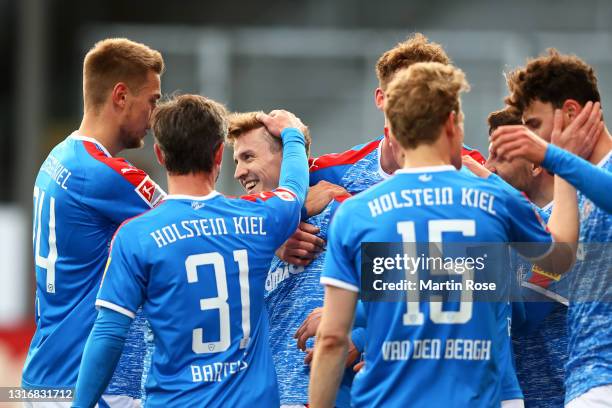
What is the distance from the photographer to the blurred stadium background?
16078mm

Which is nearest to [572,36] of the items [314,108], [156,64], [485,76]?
[485,76]

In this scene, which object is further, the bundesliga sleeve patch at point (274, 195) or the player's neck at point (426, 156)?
the bundesliga sleeve patch at point (274, 195)

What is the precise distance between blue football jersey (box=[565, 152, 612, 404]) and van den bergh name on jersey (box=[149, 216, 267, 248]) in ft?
4.63

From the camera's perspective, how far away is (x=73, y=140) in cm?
529

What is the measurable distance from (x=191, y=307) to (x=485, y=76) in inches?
539

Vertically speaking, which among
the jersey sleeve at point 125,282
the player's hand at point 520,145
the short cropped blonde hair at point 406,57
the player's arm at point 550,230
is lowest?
the jersey sleeve at point 125,282

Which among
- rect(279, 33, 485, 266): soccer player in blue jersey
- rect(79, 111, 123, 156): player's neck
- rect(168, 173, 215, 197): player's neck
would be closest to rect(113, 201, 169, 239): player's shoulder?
rect(168, 173, 215, 197): player's neck

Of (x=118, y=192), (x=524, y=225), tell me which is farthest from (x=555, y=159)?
(x=118, y=192)

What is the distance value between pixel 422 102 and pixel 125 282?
4.69ft

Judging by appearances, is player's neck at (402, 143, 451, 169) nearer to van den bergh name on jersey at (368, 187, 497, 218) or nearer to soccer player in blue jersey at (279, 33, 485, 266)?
van den bergh name on jersey at (368, 187, 497, 218)

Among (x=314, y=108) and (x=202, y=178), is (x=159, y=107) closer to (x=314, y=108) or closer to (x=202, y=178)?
(x=202, y=178)

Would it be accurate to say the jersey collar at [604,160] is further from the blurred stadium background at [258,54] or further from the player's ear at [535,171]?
the blurred stadium background at [258,54]

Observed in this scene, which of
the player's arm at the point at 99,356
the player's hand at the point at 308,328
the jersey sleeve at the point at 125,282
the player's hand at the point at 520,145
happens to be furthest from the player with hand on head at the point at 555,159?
the player's arm at the point at 99,356

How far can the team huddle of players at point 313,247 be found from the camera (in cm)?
385
